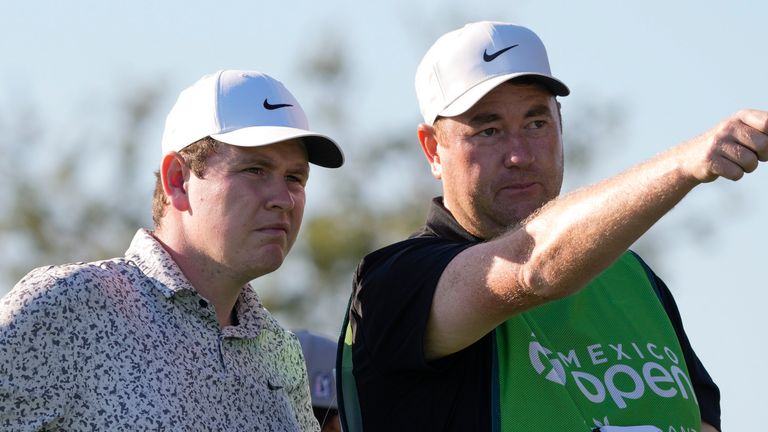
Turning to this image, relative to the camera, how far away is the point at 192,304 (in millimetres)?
4582

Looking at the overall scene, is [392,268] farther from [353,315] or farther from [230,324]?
[230,324]

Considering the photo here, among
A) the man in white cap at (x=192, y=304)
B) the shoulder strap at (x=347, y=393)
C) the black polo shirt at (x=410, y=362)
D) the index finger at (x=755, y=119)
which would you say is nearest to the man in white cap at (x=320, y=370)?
the man in white cap at (x=192, y=304)

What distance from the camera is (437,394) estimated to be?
4.40 m

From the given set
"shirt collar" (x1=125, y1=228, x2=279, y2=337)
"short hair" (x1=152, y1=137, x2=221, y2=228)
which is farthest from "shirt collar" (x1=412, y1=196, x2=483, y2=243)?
"short hair" (x1=152, y1=137, x2=221, y2=228)

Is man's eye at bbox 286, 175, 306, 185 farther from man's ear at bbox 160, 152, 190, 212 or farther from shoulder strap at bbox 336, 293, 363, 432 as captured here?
shoulder strap at bbox 336, 293, 363, 432

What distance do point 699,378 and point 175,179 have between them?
68.6 inches

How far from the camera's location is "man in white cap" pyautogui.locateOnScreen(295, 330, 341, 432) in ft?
22.4

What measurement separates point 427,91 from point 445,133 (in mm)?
180

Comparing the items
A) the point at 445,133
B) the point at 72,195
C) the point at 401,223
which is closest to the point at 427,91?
the point at 445,133

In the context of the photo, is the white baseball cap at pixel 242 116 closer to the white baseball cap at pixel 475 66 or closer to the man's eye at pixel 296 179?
the man's eye at pixel 296 179

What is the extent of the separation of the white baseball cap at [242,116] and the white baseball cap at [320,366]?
6.78 ft

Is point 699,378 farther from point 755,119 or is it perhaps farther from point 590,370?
point 755,119

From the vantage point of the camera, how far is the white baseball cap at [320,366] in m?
6.86

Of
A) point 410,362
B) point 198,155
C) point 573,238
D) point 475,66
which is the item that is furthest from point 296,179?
point 573,238
